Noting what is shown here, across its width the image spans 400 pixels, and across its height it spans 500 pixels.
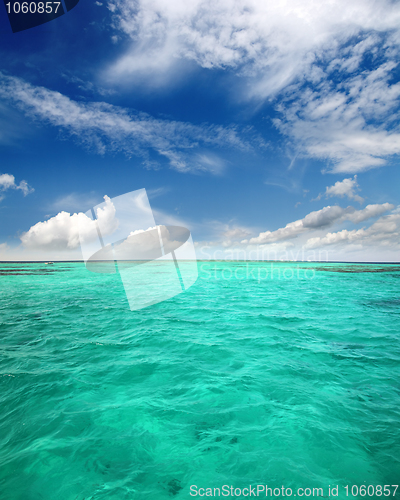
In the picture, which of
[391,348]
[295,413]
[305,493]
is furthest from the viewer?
[391,348]

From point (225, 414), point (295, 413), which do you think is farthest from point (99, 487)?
point (295, 413)

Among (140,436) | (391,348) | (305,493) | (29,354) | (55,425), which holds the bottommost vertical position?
(391,348)

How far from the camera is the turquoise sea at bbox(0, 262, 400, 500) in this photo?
3791 mm

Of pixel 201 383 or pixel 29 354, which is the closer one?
pixel 201 383

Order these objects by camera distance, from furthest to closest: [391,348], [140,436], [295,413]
Result: [391,348], [295,413], [140,436]

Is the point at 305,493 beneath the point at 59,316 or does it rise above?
beneath

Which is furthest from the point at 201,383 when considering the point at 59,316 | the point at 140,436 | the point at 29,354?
the point at 59,316

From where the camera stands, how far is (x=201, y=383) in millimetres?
6562

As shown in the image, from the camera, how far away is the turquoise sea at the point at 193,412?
3791 mm

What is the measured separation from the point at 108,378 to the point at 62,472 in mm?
3078

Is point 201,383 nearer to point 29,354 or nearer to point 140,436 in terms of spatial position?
point 140,436

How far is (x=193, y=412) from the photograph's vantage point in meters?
5.30

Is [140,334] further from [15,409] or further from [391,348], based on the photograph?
[391,348]

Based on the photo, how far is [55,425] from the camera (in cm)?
491
